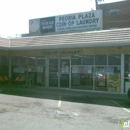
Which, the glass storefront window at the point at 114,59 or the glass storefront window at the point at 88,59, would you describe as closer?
the glass storefront window at the point at 114,59

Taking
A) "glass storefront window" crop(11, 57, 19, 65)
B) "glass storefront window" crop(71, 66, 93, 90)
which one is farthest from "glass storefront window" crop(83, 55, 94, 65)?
"glass storefront window" crop(11, 57, 19, 65)

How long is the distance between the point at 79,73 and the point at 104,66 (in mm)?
2017

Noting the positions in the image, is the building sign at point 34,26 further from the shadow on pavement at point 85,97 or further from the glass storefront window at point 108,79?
the glass storefront window at point 108,79

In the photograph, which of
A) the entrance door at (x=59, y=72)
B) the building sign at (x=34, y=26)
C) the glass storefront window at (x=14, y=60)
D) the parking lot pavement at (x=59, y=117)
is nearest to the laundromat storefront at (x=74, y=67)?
the entrance door at (x=59, y=72)

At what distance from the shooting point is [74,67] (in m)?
18.5

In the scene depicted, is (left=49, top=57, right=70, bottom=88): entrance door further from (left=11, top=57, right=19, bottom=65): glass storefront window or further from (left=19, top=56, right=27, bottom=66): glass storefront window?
(left=11, top=57, right=19, bottom=65): glass storefront window

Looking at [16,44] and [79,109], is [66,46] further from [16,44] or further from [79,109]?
[79,109]

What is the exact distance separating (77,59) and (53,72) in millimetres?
2397

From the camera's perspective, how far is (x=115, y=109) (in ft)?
36.0

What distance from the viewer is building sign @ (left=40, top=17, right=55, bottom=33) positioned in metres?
21.8

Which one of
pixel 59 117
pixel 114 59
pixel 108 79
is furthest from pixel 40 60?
pixel 59 117

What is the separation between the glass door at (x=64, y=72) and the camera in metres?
18.8

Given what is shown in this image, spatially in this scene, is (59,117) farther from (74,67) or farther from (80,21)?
(80,21)

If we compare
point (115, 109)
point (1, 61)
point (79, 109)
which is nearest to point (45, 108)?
point (79, 109)
